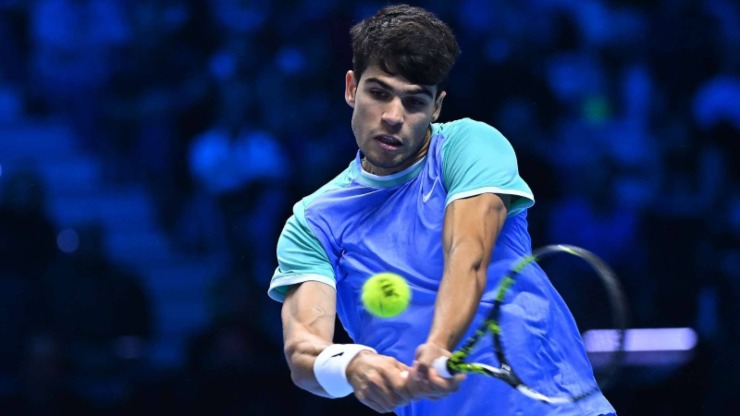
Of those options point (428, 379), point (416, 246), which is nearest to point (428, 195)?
point (416, 246)

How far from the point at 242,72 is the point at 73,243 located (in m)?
1.70

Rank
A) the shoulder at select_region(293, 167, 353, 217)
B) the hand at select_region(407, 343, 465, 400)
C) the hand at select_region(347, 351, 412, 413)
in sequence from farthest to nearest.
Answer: the shoulder at select_region(293, 167, 353, 217), the hand at select_region(347, 351, 412, 413), the hand at select_region(407, 343, 465, 400)

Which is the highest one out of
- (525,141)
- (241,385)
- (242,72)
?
(242,72)

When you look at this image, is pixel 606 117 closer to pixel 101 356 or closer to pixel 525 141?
pixel 525 141

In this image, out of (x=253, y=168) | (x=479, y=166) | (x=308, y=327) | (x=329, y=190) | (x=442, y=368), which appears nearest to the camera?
(x=442, y=368)

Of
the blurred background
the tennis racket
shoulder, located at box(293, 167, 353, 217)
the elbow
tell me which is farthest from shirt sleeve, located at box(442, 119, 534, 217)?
the blurred background

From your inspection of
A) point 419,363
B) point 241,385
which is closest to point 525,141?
point 241,385

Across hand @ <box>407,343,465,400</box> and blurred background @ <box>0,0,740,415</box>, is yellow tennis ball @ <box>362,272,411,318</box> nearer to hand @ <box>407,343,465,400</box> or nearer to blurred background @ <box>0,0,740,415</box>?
hand @ <box>407,343,465,400</box>

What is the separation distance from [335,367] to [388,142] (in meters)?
0.71

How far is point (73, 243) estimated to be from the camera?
26.1ft

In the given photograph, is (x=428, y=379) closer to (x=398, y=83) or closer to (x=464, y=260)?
(x=464, y=260)

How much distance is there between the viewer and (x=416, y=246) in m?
3.68

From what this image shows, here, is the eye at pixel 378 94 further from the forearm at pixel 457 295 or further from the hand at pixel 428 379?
the hand at pixel 428 379

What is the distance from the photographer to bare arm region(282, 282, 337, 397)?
3667 mm
